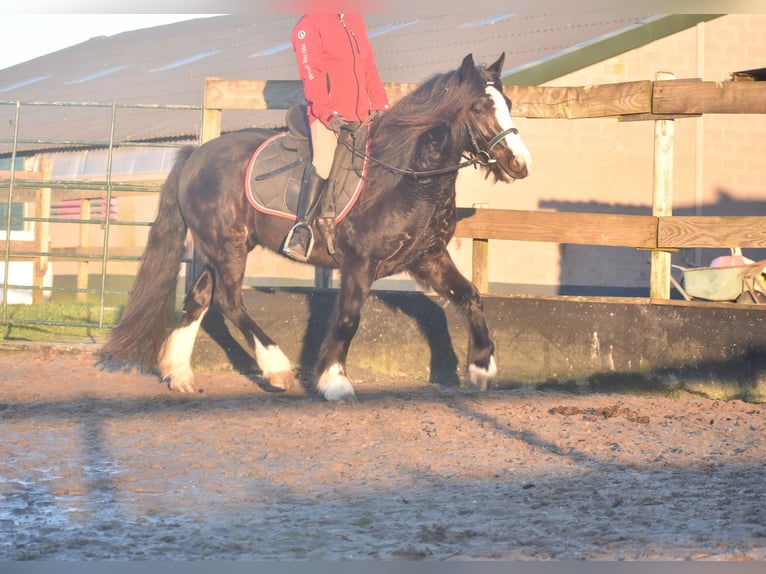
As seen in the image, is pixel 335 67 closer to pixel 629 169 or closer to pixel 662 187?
pixel 662 187

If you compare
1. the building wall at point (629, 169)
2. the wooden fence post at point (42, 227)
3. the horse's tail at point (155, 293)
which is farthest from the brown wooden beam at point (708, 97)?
the wooden fence post at point (42, 227)

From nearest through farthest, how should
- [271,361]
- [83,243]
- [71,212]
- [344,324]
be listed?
1. [344,324]
2. [271,361]
3. [83,243]
4. [71,212]

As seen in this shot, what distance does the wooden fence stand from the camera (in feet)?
23.9

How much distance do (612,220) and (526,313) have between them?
3.19 ft

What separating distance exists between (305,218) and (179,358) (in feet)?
4.95

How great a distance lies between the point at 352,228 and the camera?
7.03 m

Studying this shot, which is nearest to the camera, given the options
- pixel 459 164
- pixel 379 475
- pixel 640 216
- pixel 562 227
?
pixel 379 475

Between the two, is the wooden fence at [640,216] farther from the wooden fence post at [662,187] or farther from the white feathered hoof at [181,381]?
the white feathered hoof at [181,381]

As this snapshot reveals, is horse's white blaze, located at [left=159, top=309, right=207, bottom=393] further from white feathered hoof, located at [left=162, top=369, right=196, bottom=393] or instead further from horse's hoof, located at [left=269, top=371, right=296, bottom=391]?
horse's hoof, located at [left=269, top=371, right=296, bottom=391]

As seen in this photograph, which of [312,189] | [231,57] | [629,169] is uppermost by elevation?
[231,57]

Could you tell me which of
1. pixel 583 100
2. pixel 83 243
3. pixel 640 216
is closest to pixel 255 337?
pixel 640 216

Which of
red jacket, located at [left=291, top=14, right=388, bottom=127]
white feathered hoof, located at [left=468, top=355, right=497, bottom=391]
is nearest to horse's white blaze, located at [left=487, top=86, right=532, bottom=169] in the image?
red jacket, located at [left=291, top=14, right=388, bottom=127]

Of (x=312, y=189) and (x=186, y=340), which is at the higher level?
(x=312, y=189)

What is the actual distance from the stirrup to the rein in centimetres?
63
